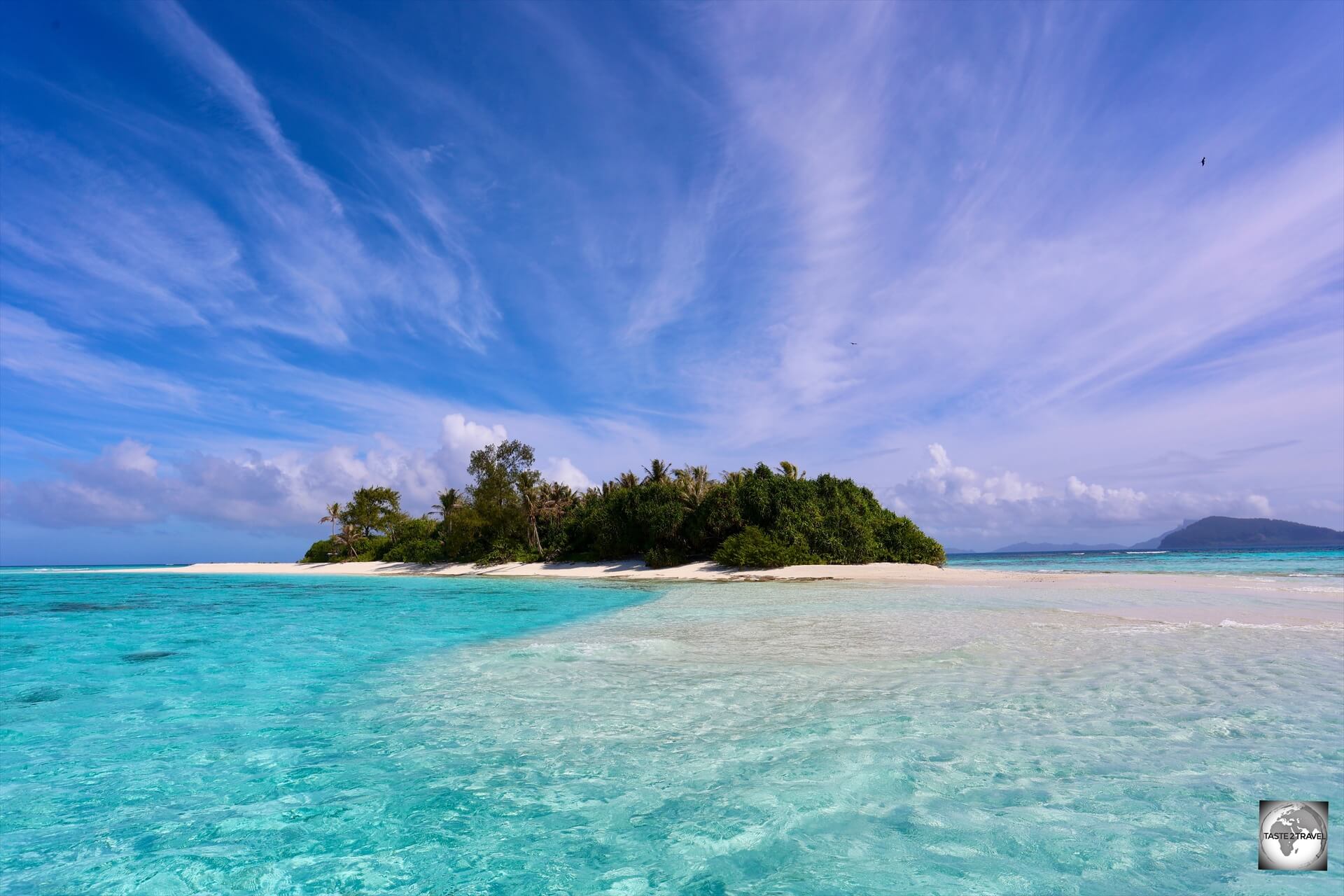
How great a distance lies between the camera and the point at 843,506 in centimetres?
4428

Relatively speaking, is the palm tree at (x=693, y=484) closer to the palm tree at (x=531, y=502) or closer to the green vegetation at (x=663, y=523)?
the green vegetation at (x=663, y=523)

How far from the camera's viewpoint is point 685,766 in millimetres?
5559

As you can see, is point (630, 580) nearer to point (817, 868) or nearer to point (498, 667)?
point (498, 667)

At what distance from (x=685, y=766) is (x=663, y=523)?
4157 centimetres

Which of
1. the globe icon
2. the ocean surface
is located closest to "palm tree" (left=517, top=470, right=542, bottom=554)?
the ocean surface

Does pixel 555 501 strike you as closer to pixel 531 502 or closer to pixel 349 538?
pixel 531 502

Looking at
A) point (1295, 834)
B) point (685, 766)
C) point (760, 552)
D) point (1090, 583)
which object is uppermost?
point (760, 552)

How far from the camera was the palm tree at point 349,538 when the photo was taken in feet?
242

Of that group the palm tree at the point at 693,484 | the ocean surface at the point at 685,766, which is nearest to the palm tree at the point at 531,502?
the palm tree at the point at 693,484

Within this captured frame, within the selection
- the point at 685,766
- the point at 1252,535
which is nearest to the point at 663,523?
the point at 685,766

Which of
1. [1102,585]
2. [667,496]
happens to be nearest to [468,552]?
[667,496]

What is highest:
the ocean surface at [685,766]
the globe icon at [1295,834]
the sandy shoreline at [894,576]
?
the globe icon at [1295,834]

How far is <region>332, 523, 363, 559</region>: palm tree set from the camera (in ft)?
242

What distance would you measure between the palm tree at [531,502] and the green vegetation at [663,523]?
11cm
